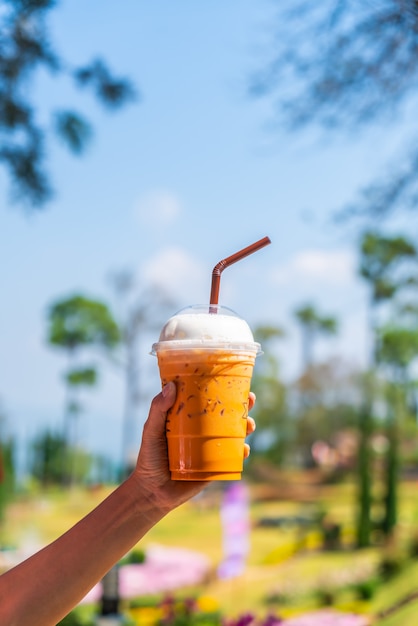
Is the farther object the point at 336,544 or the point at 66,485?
the point at 66,485

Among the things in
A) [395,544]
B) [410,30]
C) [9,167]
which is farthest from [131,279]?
[410,30]

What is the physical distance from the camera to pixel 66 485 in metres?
11.4

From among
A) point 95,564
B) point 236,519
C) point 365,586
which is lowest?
point 365,586

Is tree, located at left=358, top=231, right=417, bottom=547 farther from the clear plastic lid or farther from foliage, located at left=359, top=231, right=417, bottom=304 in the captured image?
the clear plastic lid

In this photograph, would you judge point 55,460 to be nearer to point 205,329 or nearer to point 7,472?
point 7,472

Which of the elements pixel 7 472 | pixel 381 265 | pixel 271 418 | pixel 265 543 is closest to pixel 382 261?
pixel 381 265

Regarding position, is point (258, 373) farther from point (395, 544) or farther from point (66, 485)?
point (395, 544)

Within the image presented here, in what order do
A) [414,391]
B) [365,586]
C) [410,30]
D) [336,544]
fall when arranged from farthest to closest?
1. [414,391]
2. [336,544]
3. [365,586]
4. [410,30]

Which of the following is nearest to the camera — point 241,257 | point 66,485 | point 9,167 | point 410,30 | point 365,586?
point 241,257

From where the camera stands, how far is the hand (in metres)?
0.90

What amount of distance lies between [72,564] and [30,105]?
155 inches

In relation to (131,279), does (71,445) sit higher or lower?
lower

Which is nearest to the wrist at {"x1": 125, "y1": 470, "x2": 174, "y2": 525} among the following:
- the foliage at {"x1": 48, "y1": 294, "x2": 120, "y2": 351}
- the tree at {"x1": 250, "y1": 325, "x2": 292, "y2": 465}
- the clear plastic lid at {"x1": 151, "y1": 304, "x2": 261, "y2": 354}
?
the clear plastic lid at {"x1": 151, "y1": 304, "x2": 261, "y2": 354}

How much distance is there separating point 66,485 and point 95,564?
35.9 ft
